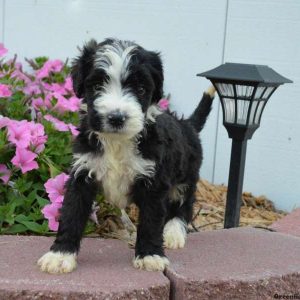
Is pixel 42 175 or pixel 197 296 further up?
pixel 42 175

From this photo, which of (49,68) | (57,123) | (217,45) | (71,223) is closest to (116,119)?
(71,223)

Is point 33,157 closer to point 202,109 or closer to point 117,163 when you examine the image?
point 117,163

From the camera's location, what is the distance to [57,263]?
312 cm

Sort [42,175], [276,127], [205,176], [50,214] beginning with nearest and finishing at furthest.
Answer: [50,214] → [42,175] → [276,127] → [205,176]

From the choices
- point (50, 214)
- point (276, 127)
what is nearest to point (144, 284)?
point (50, 214)

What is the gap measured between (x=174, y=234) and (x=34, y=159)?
112 cm

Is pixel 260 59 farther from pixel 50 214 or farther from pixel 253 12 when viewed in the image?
pixel 50 214

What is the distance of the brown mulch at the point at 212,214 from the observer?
13.6ft

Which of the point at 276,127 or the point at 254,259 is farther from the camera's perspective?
the point at 276,127

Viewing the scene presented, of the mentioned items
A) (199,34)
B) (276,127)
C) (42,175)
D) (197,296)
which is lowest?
(197,296)

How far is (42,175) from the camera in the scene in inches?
164

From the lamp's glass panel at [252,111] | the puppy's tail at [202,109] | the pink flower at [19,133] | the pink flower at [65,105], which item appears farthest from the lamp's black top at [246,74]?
the pink flower at [65,105]

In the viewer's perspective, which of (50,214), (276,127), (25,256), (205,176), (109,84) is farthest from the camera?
(205,176)

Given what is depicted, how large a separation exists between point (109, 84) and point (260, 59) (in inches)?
111
